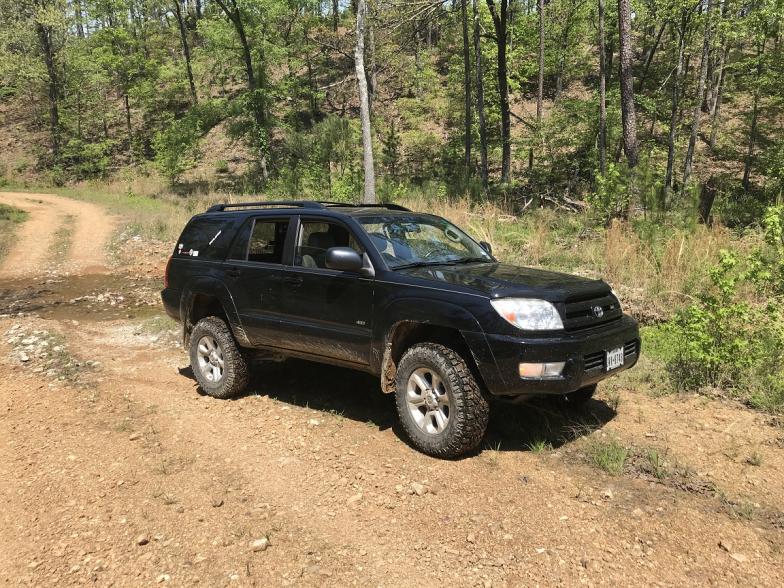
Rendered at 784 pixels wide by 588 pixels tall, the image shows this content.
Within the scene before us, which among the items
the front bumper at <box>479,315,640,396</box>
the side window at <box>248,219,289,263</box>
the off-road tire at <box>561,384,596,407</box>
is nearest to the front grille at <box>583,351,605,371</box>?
the front bumper at <box>479,315,640,396</box>

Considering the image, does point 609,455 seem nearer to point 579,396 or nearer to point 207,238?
point 579,396

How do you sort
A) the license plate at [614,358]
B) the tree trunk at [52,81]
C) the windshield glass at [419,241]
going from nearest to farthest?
1. the license plate at [614,358]
2. the windshield glass at [419,241]
3. the tree trunk at [52,81]

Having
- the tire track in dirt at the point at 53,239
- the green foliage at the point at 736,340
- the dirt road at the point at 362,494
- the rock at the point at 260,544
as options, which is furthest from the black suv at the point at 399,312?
the tire track in dirt at the point at 53,239

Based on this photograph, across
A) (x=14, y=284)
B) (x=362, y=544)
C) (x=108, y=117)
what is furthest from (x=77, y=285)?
(x=108, y=117)

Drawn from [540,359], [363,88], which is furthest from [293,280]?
[363,88]

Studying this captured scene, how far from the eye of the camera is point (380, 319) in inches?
175

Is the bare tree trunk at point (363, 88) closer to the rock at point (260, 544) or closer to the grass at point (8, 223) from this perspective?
the grass at point (8, 223)

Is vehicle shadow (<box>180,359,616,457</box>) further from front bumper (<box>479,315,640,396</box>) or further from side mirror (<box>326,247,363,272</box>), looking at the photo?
side mirror (<box>326,247,363,272</box>)

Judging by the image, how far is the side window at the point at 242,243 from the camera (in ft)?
18.5

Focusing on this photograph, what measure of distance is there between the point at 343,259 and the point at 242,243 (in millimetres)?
1748

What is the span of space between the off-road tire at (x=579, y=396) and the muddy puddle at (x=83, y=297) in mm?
7881

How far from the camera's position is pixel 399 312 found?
14.1ft

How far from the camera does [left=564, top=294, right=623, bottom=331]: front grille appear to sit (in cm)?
398

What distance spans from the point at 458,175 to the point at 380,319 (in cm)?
2376
